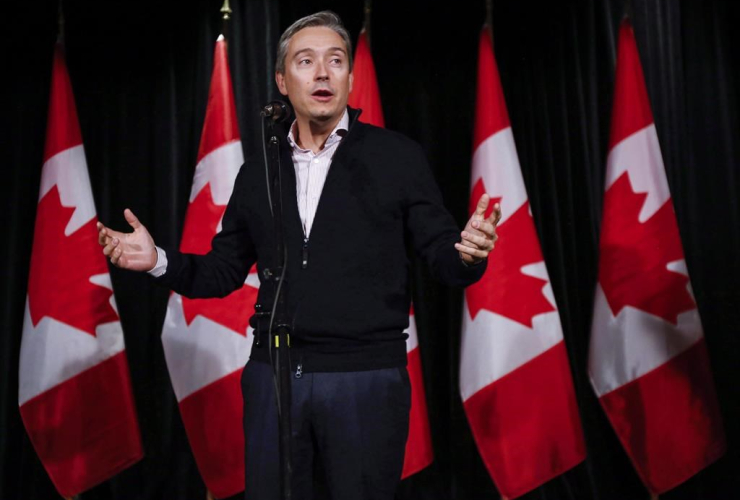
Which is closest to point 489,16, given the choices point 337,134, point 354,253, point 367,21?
point 367,21

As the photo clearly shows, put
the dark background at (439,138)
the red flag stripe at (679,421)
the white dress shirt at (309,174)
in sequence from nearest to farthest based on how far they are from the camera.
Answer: the white dress shirt at (309,174)
the red flag stripe at (679,421)
the dark background at (439,138)

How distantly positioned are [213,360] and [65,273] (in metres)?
0.65

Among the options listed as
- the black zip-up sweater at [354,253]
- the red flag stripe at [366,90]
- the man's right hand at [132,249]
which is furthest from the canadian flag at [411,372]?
the man's right hand at [132,249]

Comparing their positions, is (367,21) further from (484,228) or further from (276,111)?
(484,228)

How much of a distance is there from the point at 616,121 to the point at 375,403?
6.29ft

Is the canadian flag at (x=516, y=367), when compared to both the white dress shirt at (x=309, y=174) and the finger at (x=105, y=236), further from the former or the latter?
the finger at (x=105, y=236)

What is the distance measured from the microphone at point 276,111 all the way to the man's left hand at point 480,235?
39cm

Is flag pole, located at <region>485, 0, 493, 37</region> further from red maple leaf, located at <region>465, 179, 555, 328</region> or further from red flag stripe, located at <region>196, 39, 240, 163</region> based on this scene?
red flag stripe, located at <region>196, 39, 240, 163</region>

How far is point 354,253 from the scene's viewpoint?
1603 millimetres

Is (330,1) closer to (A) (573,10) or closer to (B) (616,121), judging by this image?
(A) (573,10)

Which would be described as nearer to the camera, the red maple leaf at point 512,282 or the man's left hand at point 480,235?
the man's left hand at point 480,235

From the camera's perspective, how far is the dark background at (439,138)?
321 cm

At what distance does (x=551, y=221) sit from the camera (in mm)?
3377

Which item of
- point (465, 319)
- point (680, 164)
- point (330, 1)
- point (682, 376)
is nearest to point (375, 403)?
point (465, 319)
